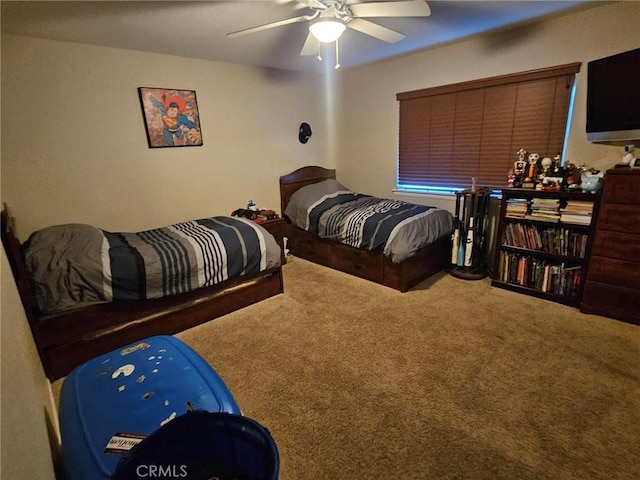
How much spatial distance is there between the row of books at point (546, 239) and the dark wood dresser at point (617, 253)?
0.16 meters

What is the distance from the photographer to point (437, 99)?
3578 mm

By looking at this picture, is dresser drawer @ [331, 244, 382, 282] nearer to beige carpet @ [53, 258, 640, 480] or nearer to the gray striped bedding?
the gray striped bedding

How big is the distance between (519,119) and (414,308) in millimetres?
2039

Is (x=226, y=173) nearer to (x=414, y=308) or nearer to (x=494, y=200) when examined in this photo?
(x=414, y=308)

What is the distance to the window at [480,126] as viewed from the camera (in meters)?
2.87

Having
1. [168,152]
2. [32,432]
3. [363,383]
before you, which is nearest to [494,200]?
[363,383]

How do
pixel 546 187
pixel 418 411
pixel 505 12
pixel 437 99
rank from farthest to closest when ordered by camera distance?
pixel 437 99 < pixel 546 187 < pixel 505 12 < pixel 418 411

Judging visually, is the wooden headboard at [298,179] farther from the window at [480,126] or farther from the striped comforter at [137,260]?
the striped comforter at [137,260]

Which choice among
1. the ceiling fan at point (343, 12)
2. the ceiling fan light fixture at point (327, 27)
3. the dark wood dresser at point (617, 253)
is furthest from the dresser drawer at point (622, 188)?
the ceiling fan light fixture at point (327, 27)

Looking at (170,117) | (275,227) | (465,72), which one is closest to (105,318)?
(275,227)

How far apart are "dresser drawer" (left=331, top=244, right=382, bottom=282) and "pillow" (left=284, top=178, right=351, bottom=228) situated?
601mm

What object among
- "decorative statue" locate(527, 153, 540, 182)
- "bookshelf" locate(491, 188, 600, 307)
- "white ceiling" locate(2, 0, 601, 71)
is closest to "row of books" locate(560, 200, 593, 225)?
"bookshelf" locate(491, 188, 600, 307)

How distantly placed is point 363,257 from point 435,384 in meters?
1.59

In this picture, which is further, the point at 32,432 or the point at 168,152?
the point at 168,152
